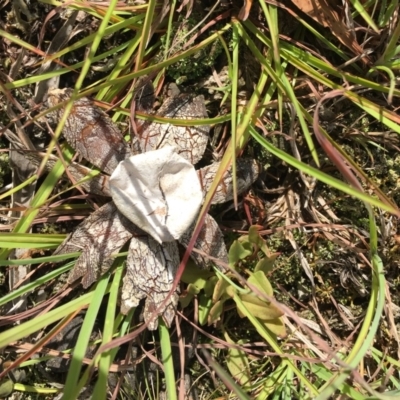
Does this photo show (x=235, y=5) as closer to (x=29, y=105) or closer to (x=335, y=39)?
(x=335, y=39)

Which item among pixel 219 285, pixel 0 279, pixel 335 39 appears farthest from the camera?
pixel 0 279

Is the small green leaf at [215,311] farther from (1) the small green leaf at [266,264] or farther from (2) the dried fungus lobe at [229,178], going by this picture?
(2) the dried fungus lobe at [229,178]

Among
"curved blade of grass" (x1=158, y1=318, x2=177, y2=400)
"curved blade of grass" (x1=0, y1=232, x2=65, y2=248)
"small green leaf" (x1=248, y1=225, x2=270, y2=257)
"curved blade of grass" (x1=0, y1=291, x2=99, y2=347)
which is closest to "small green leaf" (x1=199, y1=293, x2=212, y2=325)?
"curved blade of grass" (x1=158, y1=318, x2=177, y2=400)

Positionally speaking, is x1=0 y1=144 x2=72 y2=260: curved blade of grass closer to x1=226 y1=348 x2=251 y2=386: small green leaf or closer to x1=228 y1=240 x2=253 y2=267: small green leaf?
x1=228 y1=240 x2=253 y2=267: small green leaf

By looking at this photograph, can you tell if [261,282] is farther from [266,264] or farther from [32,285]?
[32,285]

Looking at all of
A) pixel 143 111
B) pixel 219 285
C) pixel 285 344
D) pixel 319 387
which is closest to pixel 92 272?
pixel 219 285

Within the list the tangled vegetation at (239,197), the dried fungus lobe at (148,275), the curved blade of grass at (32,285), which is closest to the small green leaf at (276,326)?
the tangled vegetation at (239,197)
